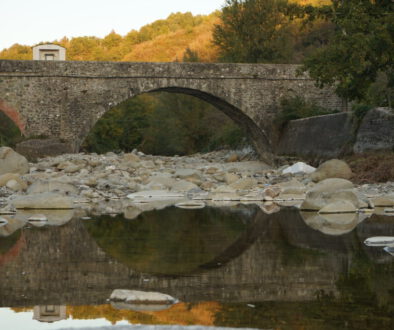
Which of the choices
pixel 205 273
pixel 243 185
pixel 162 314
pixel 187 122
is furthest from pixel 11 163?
pixel 187 122

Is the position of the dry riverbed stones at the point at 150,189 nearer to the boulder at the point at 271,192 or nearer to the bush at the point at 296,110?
the boulder at the point at 271,192

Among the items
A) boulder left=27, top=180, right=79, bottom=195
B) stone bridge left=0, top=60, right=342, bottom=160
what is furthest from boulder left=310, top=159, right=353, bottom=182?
stone bridge left=0, top=60, right=342, bottom=160

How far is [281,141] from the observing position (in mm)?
24969

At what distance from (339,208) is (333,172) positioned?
621cm

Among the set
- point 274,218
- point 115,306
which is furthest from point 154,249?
point 274,218

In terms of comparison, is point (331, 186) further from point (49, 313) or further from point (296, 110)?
point (296, 110)

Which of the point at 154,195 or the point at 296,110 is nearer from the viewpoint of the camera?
the point at 154,195

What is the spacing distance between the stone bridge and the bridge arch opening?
40 cm

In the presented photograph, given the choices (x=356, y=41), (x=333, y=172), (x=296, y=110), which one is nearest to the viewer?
(x=356, y=41)

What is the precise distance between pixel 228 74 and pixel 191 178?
30.1 feet

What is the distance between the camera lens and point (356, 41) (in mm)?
13656

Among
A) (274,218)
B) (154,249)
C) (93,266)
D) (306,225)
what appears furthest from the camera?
(274,218)

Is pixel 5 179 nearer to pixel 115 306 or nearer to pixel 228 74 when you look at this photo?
pixel 115 306

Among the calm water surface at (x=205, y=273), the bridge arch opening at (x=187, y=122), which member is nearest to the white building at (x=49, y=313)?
the calm water surface at (x=205, y=273)
